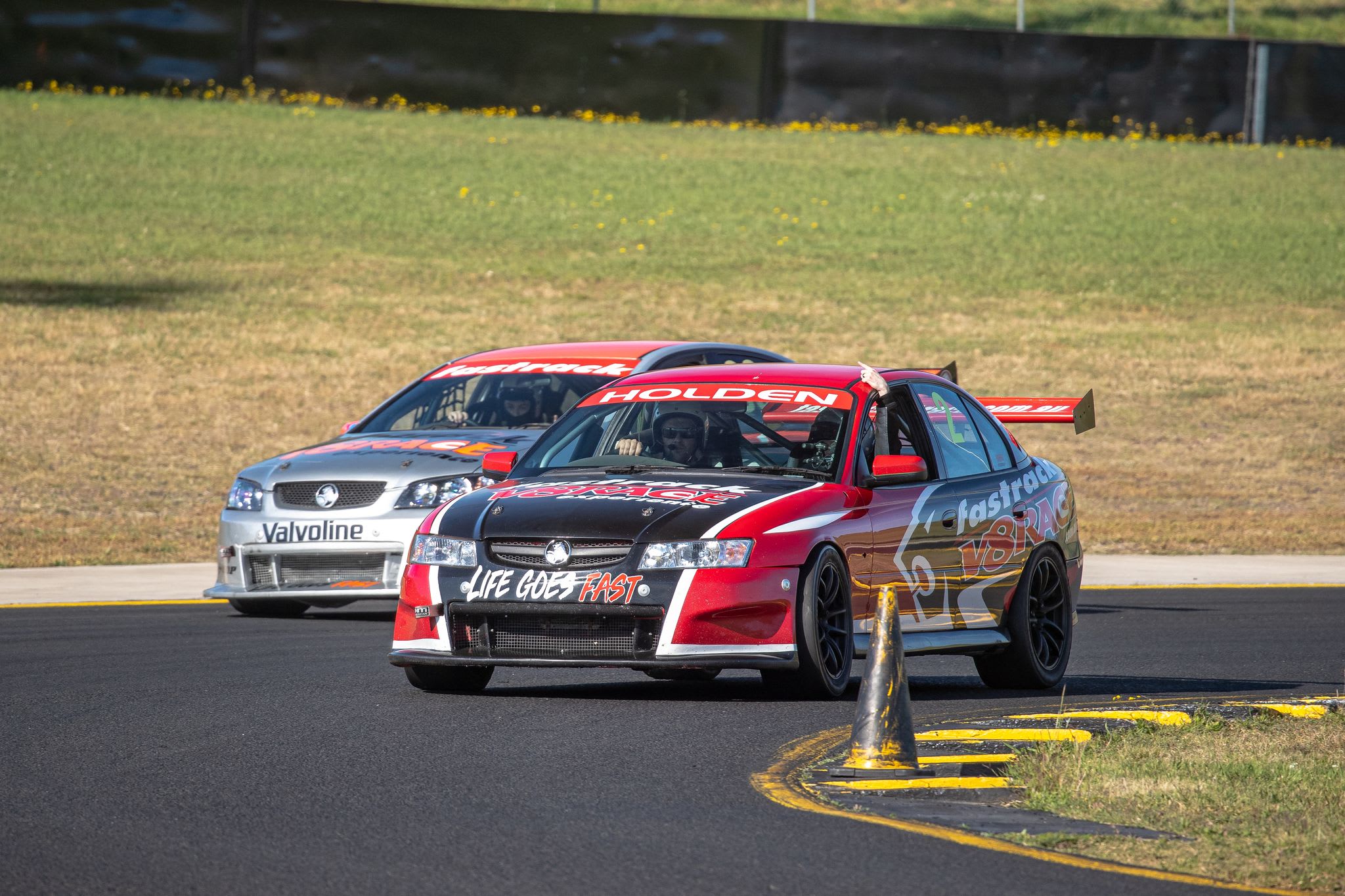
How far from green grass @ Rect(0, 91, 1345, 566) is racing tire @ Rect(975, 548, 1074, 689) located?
8884mm

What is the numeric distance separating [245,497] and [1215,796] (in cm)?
784

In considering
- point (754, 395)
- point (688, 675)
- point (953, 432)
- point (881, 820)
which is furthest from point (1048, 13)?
point (881, 820)

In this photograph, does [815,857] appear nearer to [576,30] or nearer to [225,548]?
[225,548]

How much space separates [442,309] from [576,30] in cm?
1028

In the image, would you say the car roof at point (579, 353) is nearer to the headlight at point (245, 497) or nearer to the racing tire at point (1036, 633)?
the headlight at point (245, 497)

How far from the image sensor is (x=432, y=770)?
289 inches

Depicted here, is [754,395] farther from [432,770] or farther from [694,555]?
[432,770]

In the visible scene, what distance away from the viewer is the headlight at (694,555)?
860 centimetres

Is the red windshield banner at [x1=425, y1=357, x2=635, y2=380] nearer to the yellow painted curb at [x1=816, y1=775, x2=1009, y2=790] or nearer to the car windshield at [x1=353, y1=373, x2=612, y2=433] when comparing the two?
the car windshield at [x1=353, y1=373, x2=612, y2=433]

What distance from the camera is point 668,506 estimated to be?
8.81 m

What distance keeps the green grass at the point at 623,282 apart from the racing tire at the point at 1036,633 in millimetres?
8884

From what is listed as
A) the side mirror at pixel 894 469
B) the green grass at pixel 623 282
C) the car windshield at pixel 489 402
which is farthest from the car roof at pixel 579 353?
the side mirror at pixel 894 469

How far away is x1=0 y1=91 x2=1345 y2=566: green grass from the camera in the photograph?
23750 millimetres

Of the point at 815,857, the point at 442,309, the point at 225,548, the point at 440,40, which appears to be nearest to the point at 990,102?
the point at 440,40
